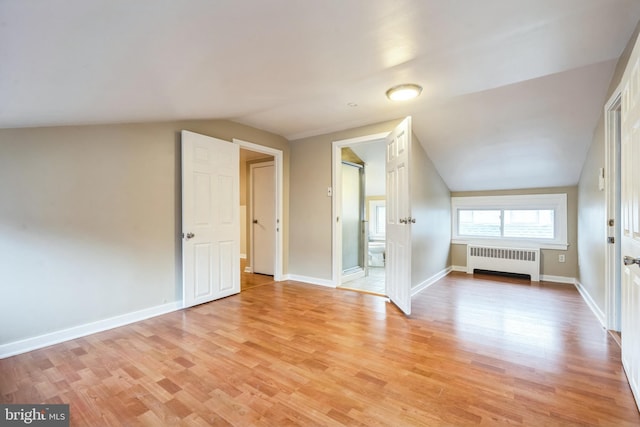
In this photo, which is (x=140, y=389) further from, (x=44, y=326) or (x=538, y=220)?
(x=538, y=220)

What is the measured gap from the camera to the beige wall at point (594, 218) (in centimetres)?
267

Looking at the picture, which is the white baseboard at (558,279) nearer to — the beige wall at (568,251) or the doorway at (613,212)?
the beige wall at (568,251)

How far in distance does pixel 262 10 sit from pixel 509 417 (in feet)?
7.80

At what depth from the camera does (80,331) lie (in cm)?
244

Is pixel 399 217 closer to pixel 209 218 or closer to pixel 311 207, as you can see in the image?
pixel 311 207

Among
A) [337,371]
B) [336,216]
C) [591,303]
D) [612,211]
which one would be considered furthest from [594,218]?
[337,371]

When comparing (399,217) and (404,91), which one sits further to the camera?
(399,217)

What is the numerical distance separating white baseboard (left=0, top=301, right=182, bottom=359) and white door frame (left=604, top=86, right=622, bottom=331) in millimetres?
4191

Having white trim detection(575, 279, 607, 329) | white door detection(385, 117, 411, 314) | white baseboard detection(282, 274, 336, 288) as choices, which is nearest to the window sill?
white trim detection(575, 279, 607, 329)

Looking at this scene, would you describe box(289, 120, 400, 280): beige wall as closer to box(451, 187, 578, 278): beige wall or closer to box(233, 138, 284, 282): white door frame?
box(233, 138, 284, 282): white door frame

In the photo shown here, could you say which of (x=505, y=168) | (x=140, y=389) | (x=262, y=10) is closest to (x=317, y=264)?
(x=140, y=389)

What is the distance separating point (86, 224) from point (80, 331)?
0.93 m

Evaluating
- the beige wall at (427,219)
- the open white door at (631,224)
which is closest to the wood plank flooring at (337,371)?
the open white door at (631,224)

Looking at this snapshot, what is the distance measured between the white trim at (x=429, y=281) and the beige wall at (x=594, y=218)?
1758mm
